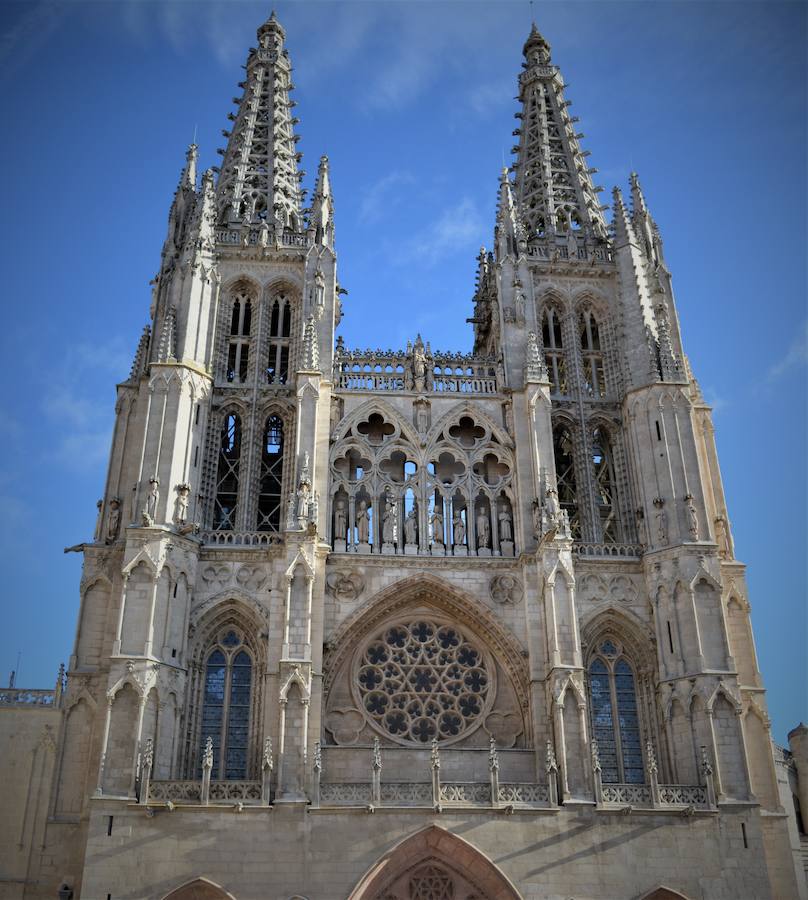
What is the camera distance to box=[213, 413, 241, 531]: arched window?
2739cm

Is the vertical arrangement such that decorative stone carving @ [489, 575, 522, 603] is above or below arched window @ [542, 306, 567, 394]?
below

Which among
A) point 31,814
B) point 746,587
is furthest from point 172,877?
point 746,587

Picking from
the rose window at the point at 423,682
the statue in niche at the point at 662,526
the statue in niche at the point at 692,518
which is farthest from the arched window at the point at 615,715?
A: the statue in niche at the point at 692,518

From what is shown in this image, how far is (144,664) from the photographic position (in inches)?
891

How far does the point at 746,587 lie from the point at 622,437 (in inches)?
214

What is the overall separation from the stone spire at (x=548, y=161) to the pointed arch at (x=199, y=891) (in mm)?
21973

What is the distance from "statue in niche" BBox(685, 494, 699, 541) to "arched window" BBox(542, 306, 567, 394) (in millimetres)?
5568

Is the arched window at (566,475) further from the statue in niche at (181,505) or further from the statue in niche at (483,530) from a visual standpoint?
the statue in niche at (181,505)

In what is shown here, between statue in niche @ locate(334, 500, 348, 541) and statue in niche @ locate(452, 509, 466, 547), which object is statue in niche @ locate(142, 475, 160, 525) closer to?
statue in niche @ locate(334, 500, 348, 541)

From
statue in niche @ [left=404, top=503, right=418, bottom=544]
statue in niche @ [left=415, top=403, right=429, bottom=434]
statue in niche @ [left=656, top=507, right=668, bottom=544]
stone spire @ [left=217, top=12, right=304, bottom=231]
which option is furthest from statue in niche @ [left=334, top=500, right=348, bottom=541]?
stone spire @ [left=217, top=12, right=304, bottom=231]

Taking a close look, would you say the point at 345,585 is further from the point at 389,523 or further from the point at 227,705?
the point at 227,705

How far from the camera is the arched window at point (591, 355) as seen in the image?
30.5 m

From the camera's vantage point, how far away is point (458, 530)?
2689 centimetres

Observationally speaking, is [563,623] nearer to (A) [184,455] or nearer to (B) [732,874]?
(B) [732,874]
